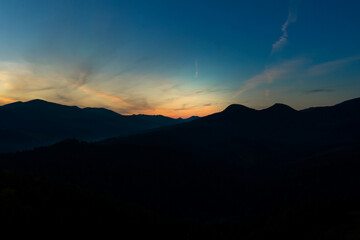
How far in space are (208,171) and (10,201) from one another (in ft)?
524

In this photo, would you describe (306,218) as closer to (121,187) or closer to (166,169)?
(121,187)

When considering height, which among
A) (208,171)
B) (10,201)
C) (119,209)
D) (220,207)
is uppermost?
(10,201)

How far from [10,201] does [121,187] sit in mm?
A: 100724

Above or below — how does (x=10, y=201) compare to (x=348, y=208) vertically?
above

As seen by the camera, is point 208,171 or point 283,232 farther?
point 208,171

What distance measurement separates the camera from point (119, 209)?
7562 centimetres

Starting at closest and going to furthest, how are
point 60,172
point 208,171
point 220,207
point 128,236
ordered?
point 128,236 → point 220,207 → point 60,172 → point 208,171

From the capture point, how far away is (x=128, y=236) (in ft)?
198

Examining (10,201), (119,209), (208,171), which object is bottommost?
(208,171)

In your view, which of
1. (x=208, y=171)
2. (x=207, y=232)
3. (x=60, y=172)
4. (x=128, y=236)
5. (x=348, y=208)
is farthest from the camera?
(x=208, y=171)

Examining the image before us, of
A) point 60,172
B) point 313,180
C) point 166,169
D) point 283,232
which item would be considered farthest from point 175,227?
point 313,180

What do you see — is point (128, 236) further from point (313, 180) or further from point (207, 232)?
point (313, 180)

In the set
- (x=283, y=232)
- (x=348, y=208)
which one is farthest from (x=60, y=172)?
(x=348, y=208)

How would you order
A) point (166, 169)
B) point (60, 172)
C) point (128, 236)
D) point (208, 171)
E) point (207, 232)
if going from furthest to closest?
1. point (208, 171)
2. point (166, 169)
3. point (60, 172)
4. point (207, 232)
5. point (128, 236)
